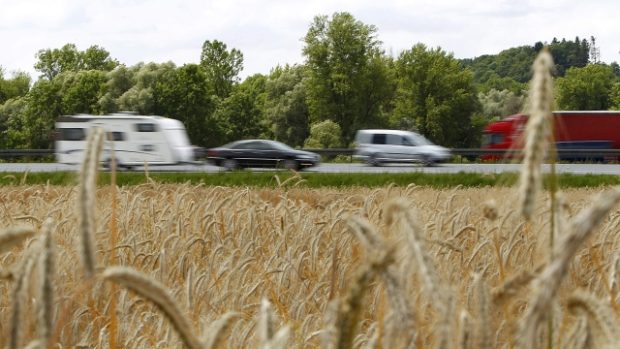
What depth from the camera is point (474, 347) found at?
1736 millimetres

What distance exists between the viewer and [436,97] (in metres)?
85.8

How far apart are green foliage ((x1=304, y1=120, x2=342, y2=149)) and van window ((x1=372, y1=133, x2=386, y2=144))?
33.4 metres

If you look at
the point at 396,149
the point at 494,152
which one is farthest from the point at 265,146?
the point at 494,152

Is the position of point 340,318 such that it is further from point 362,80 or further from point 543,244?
point 362,80

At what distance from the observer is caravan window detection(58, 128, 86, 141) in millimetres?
35125

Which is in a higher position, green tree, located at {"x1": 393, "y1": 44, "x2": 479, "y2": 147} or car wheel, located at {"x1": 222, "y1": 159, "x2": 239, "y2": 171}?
green tree, located at {"x1": 393, "y1": 44, "x2": 479, "y2": 147}

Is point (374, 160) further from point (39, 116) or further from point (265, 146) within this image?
point (39, 116)

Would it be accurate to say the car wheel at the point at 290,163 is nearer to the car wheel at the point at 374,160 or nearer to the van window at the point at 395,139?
the car wheel at the point at 374,160

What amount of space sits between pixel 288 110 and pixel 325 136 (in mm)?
13301

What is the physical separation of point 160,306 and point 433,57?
3474 inches

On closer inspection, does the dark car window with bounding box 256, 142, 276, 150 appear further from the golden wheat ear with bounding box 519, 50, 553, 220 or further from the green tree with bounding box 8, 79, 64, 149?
the green tree with bounding box 8, 79, 64, 149

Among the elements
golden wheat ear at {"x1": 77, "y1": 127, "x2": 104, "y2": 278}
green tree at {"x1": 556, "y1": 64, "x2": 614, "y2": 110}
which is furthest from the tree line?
golden wheat ear at {"x1": 77, "y1": 127, "x2": 104, "y2": 278}

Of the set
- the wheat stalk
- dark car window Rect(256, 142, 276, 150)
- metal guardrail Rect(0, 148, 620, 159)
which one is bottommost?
metal guardrail Rect(0, 148, 620, 159)

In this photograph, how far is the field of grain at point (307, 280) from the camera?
1.43m
